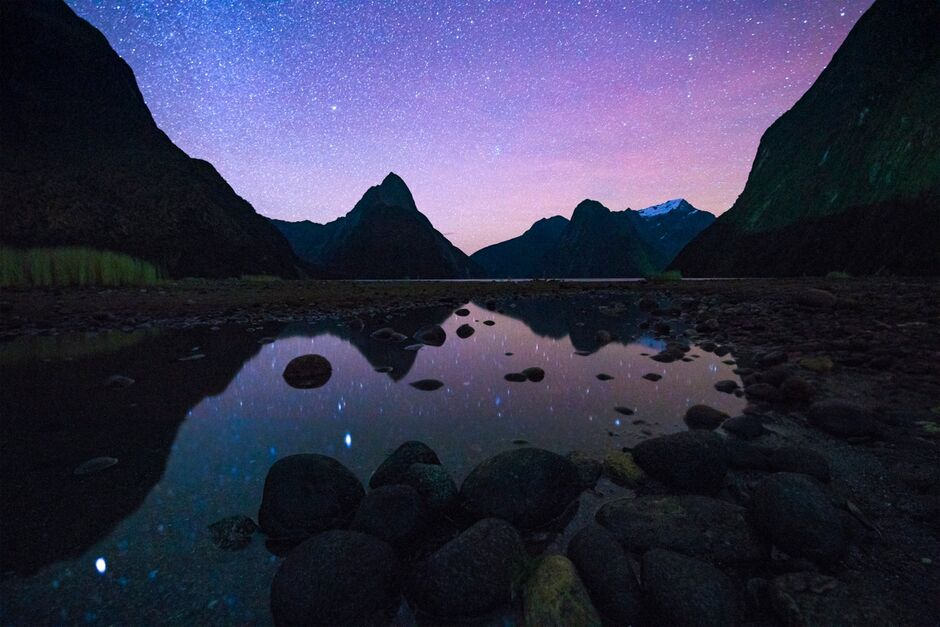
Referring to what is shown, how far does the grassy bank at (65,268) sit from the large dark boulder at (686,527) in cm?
2621

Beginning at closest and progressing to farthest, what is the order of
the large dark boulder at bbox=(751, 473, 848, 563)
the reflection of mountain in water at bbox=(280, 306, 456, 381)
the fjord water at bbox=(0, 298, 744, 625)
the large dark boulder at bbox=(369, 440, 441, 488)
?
the fjord water at bbox=(0, 298, 744, 625) → the large dark boulder at bbox=(751, 473, 848, 563) → the large dark boulder at bbox=(369, 440, 441, 488) → the reflection of mountain in water at bbox=(280, 306, 456, 381)

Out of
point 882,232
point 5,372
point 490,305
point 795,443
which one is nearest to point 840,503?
point 795,443

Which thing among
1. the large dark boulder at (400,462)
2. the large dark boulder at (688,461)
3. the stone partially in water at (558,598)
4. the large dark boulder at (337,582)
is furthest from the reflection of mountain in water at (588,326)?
the large dark boulder at (337,582)

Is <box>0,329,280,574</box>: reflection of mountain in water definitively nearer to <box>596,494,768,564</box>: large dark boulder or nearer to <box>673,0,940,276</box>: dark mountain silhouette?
<box>596,494,768,564</box>: large dark boulder

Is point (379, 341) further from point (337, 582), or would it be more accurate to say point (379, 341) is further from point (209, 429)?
point (337, 582)

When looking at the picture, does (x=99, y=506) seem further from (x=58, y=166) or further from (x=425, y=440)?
(x=58, y=166)

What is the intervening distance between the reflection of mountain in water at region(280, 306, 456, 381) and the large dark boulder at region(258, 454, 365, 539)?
11.2ft

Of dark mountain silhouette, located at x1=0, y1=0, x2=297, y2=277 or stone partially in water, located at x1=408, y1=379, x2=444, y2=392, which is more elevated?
dark mountain silhouette, located at x1=0, y1=0, x2=297, y2=277

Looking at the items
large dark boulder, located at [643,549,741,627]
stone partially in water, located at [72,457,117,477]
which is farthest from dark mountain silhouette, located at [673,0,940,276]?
stone partially in water, located at [72,457,117,477]

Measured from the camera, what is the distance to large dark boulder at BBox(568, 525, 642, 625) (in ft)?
6.26

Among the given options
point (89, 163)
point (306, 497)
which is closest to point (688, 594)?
point (306, 497)

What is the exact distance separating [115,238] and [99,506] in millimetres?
71418

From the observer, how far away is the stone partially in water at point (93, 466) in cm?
Answer: 315

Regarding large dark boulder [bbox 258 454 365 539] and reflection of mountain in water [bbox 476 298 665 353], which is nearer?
large dark boulder [bbox 258 454 365 539]
